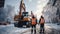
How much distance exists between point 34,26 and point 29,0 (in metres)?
0.85

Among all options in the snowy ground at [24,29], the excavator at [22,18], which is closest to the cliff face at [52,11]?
the snowy ground at [24,29]

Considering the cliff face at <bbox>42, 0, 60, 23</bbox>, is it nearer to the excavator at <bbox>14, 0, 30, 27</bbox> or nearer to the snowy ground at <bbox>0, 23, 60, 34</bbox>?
the snowy ground at <bbox>0, 23, 60, 34</bbox>

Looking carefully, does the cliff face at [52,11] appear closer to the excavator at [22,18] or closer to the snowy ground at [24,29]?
the snowy ground at [24,29]

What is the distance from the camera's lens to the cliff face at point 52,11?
4918mm

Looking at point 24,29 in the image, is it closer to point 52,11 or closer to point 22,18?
point 22,18

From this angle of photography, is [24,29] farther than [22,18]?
No

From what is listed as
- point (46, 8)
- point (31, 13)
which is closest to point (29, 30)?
point (31, 13)

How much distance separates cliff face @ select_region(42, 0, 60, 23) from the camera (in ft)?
16.1

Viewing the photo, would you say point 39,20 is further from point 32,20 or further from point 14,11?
point 14,11

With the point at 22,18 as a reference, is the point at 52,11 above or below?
above

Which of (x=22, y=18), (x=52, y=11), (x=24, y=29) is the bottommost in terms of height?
(x=24, y=29)

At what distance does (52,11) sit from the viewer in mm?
4949

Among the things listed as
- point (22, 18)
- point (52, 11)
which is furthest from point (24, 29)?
point (52, 11)

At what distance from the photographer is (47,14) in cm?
491
